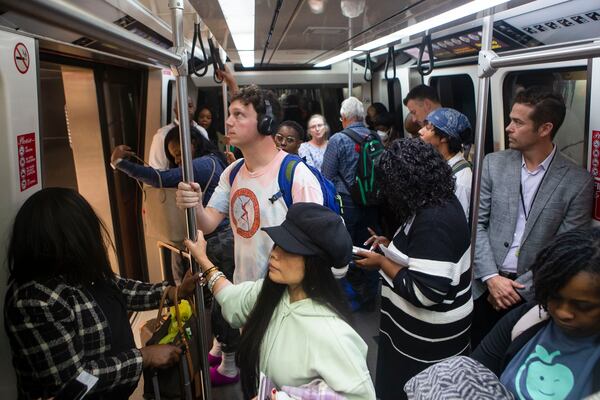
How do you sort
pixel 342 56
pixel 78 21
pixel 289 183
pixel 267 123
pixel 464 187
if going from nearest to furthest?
pixel 78 21 → pixel 289 183 → pixel 267 123 → pixel 464 187 → pixel 342 56

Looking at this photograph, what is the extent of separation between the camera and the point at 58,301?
54.9 inches

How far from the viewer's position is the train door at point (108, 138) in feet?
11.9

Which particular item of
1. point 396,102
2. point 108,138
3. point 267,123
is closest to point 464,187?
point 267,123

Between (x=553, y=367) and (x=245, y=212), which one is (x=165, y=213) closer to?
(x=245, y=212)

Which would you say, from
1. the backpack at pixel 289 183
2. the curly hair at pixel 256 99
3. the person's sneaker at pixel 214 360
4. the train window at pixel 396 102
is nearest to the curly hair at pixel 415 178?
the backpack at pixel 289 183

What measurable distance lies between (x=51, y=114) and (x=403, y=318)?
7078 mm

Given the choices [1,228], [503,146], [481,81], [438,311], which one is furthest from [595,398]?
[503,146]

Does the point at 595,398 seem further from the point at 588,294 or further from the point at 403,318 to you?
the point at 403,318

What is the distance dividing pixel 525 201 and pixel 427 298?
89 cm

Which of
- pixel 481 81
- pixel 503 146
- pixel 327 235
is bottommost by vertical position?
pixel 327 235

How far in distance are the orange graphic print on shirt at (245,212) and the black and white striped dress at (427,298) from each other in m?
0.70

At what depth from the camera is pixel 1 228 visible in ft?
4.64

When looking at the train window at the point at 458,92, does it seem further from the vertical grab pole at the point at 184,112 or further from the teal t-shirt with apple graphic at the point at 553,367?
the teal t-shirt with apple graphic at the point at 553,367

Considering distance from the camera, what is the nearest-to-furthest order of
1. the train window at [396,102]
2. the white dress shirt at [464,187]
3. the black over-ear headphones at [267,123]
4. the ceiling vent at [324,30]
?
1. the black over-ear headphones at [267,123]
2. the white dress shirt at [464,187]
3. the ceiling vent at [324,30]
4. the train window at [396,102]
